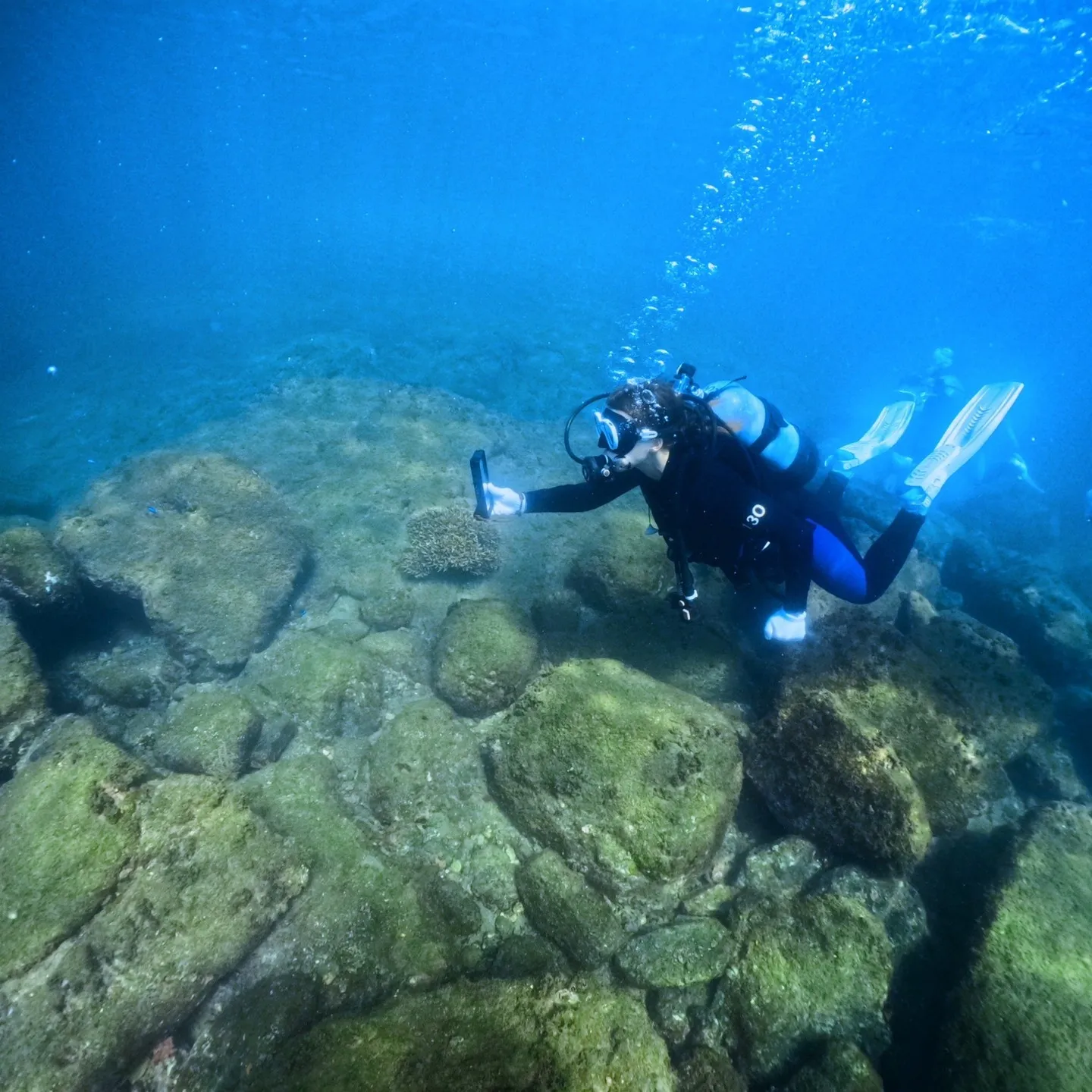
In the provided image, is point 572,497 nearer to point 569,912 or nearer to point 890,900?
point 569,912

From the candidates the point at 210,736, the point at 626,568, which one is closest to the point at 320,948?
the point at 210,736

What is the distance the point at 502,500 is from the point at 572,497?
0.68 m

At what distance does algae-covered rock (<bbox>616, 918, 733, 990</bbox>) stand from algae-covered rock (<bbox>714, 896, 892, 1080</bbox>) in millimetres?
91

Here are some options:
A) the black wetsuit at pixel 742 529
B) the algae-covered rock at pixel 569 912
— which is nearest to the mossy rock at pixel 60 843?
the algae-covered rock at pixel 569 912

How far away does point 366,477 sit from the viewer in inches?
343

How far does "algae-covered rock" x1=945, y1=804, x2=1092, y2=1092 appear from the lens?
277 centimetres

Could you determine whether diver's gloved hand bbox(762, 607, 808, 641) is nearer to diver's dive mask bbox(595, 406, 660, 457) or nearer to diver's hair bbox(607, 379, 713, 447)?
diver's hair bbox(607, 379, 713, 447)

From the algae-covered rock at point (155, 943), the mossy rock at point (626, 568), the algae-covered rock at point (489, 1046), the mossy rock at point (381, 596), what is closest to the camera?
the algae-covered rock at point (489, 1046)

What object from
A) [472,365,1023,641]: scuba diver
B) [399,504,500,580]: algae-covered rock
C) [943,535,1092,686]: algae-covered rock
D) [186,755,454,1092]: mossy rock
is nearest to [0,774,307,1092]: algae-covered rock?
[186,755,454,1092]: mossy rock

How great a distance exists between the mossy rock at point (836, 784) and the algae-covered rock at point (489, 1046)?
1945mm

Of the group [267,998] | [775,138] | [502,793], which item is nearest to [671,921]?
[502,793]

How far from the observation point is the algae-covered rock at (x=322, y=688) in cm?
537

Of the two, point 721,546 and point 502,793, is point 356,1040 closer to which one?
point 502,793

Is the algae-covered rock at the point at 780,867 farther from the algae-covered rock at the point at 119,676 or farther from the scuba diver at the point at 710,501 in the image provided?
the algae-covered rock at the point at 119,676
